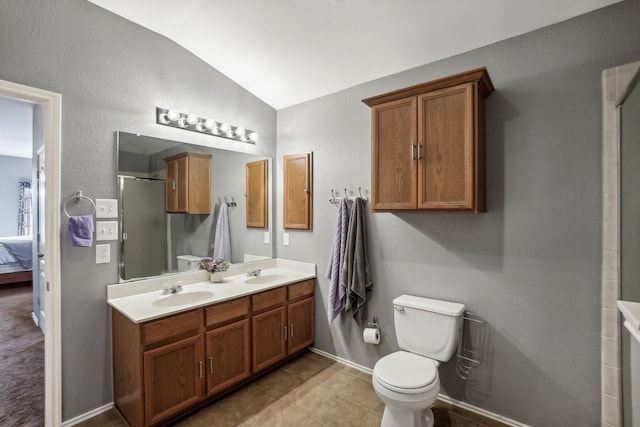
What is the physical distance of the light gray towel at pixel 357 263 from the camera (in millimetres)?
2498

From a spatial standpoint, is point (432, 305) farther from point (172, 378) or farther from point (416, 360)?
point (172, 378)

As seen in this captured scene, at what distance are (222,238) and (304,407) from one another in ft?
5.05

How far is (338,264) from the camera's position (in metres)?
2.62

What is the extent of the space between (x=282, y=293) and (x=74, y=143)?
6.05 feet

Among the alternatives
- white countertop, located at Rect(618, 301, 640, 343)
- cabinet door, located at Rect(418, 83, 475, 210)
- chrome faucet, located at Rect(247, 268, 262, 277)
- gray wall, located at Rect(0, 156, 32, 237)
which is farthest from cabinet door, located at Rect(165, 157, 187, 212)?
gray wall, located at Rect(0, 156, 32, 237)

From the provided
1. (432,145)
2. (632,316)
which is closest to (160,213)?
(432,145)

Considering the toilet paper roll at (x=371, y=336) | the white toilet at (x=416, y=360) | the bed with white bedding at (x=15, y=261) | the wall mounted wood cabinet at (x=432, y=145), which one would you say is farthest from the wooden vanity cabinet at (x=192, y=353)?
the bed with white bedding at (x=15, y=261)

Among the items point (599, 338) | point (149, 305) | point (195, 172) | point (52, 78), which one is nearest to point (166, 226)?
point (195, 172)

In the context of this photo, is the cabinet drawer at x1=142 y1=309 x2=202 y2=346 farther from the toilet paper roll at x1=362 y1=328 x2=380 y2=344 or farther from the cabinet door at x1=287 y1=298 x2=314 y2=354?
the toilet paper roll at x1=362 y1=328 x2=380 y2=344

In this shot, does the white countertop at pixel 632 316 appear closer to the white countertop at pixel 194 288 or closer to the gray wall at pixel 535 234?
the gray wall at pixel 535 234

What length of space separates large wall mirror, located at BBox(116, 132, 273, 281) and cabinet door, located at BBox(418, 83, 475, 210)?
1.75 meters

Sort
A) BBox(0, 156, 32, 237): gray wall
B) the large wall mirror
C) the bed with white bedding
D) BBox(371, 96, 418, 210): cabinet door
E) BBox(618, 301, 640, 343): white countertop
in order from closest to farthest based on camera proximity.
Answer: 1. BBox(618, 301, 640, 343): white countertop
2. BBox(371, 96, 418, 210): cabinet door
3. the large wall mirror
4. the bed with white bedding
5. BBox(0, 156, 32, 237): gray wall

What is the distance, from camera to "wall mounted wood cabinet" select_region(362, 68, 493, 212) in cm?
183

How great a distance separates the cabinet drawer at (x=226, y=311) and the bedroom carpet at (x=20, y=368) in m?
1.23
